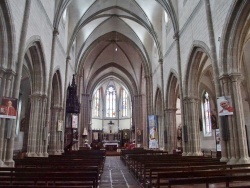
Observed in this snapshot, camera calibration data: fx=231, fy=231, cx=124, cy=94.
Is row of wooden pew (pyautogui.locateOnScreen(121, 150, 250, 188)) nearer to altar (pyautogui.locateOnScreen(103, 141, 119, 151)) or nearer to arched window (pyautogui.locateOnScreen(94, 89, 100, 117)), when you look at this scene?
altar (pyautogui.locateOnScreen(103, 141, 119, 151))

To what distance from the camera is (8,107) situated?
8961 millimetres

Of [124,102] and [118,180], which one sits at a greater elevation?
[124,102]

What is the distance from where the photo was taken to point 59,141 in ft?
58.4

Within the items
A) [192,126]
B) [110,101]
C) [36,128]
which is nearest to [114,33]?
[192,126]

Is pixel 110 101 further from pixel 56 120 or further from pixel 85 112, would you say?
pixel 56 120

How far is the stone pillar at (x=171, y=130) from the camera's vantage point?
63.3 feet

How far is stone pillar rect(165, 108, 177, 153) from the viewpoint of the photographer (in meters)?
19.3

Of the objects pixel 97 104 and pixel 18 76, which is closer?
pixel 18 76

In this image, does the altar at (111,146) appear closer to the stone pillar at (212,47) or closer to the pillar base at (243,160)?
the stone pillar at (212,47)

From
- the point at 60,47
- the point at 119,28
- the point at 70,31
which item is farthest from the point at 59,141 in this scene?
the point at 119,28

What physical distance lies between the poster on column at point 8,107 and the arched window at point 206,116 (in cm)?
2096

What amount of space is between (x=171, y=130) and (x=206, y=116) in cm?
816

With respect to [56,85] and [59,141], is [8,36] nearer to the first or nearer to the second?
[56,85]

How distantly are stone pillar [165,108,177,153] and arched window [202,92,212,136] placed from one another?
24.1 feet
